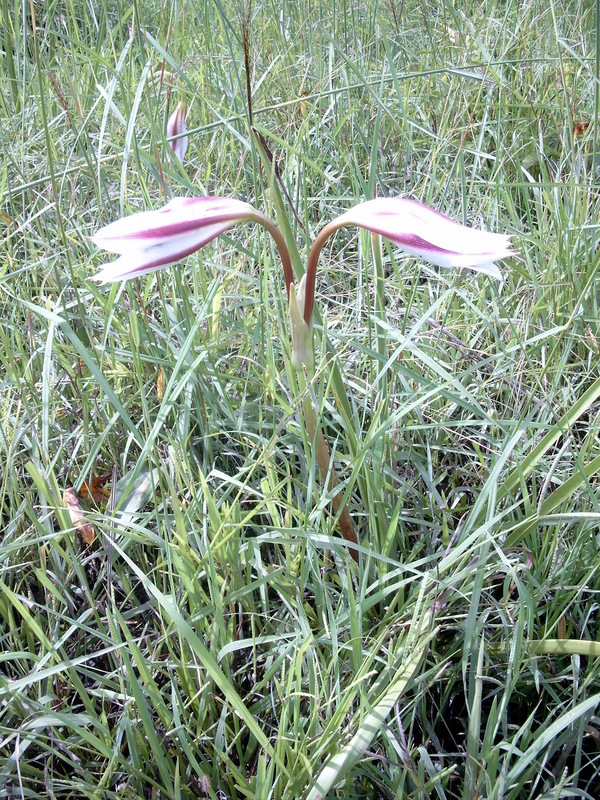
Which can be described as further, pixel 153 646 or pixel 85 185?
pixel 85 185

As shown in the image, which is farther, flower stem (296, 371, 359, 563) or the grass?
flower stem (296, 371, 359, 563)

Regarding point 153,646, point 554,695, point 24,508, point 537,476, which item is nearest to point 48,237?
point 24,508

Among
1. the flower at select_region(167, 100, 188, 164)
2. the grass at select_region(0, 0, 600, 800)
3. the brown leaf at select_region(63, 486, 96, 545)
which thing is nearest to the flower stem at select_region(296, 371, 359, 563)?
the grass at select_region(0, 0, 600, 800)

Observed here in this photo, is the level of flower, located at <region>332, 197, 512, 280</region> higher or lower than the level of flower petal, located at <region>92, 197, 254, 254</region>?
lower

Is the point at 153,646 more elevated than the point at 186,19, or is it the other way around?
the point at 186,19

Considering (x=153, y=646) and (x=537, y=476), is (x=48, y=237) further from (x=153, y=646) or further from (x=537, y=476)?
(x=537, y=476)

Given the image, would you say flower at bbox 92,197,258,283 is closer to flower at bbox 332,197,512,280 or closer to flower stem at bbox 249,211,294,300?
flower stem at bbox 249,211,294,300

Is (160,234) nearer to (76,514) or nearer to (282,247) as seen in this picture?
(282,247)

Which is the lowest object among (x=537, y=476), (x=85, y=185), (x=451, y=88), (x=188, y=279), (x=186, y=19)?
(x=537, y=476)
